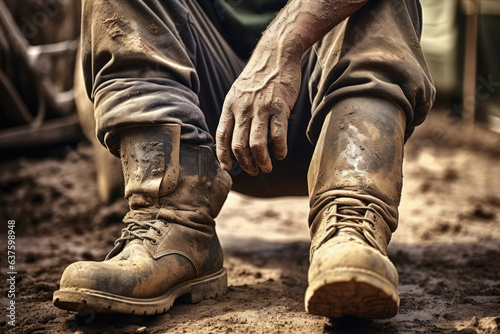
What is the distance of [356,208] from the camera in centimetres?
119

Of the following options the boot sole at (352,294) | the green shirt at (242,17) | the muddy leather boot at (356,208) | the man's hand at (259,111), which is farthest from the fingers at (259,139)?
the green shirt at (242,17)

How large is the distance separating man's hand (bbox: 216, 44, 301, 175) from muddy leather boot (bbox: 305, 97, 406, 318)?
0.40 feet

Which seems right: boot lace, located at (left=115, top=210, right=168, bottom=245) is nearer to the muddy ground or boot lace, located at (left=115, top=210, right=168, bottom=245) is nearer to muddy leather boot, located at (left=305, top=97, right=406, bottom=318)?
the muddy ground

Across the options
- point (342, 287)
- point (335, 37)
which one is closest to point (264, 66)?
point (335, 37)

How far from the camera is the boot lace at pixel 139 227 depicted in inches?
52.6

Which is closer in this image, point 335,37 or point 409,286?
point 335,37

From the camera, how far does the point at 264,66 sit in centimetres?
128

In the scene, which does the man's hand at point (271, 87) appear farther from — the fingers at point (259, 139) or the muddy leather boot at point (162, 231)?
the muddy leather boot at point (162, 231)

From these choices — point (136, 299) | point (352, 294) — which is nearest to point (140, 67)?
point (136, 299)

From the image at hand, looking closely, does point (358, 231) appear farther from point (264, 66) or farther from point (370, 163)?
point (264, 66)

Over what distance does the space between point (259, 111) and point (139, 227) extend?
0.42 m

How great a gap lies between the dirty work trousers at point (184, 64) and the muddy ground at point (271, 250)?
449 mm

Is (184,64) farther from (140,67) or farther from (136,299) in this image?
(136,299)

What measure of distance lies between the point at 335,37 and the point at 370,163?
376mm
